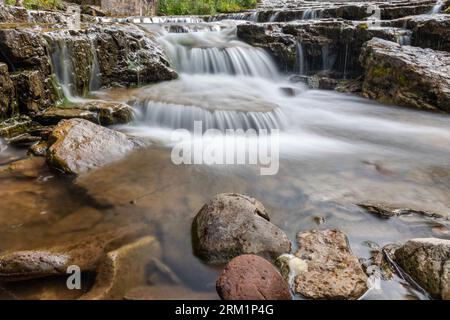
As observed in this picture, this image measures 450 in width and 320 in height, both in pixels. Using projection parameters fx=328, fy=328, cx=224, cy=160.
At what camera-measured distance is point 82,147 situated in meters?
4.46

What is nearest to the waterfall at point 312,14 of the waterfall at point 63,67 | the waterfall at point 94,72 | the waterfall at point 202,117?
the waterfall at point 202,117

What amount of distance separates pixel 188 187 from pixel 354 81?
7.53 metres

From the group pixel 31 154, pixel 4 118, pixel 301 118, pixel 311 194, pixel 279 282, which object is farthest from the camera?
pixel 301 118

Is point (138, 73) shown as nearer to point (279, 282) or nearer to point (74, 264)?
point (74, 264)

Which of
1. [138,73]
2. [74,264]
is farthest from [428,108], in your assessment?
[74,264]

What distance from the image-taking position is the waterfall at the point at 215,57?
364 inches

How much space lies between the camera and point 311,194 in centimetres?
395

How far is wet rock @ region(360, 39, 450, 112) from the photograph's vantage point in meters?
7.62

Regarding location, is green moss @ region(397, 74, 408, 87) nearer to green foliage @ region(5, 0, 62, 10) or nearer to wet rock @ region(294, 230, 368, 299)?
wet rock @ region(294, 230, 368, 299)

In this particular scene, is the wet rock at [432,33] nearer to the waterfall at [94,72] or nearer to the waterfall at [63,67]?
the waterfall at [94,72]

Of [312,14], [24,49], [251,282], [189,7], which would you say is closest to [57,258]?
[251,282]

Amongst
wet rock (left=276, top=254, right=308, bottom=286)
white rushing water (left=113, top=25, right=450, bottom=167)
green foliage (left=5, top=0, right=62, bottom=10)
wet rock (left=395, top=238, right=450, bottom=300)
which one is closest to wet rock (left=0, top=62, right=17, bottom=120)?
white rushing water (left=113, top=25, right=450, bottom=167)

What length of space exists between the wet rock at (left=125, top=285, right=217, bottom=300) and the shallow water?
69 millimetres

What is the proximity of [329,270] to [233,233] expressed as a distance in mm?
812
